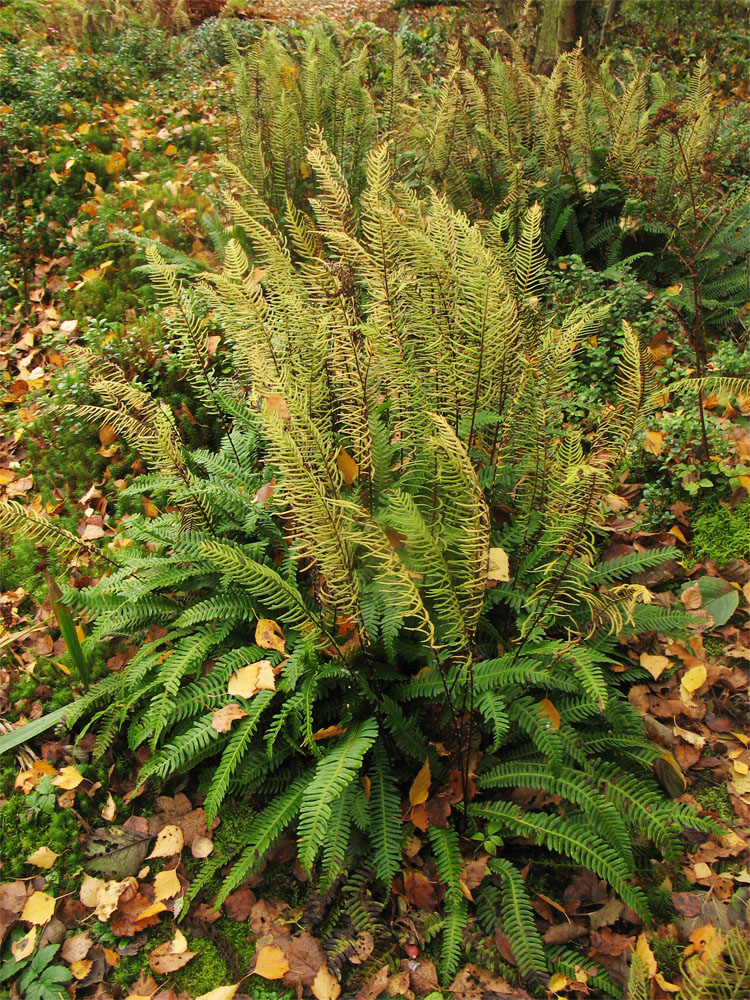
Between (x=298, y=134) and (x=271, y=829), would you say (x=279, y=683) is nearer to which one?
(x=271, y=829)

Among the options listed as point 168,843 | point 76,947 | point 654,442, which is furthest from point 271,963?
point 654,442

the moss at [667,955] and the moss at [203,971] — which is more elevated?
the moss at [203,971]

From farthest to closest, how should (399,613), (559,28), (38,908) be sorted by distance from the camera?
(559,28) < (38,908) < (399,613)

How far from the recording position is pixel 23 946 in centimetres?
225

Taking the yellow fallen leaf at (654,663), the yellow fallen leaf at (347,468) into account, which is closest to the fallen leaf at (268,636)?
the yellow fallen leaf at (347,468)

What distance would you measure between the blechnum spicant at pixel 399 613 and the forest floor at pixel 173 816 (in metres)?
0.15

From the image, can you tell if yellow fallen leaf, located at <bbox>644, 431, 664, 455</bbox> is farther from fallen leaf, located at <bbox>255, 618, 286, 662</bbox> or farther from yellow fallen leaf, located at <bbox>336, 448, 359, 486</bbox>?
fallen leaf, located at <bbox>255, 618, 286, 662</bbox>

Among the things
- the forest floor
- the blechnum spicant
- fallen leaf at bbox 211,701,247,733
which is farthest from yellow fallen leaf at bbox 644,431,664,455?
fallen leaf at bbox 211,701,247,733

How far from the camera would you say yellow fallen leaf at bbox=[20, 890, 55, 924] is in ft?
7.52

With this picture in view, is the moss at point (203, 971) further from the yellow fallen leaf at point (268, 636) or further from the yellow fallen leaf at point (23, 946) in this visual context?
the yellow fallen leaf at point (268, 636)

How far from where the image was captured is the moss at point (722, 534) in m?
3.12

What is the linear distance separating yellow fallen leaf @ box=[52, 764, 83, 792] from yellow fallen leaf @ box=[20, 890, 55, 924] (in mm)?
365

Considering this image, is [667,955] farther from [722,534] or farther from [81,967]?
[81,967]

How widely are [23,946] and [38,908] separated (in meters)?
0.11
